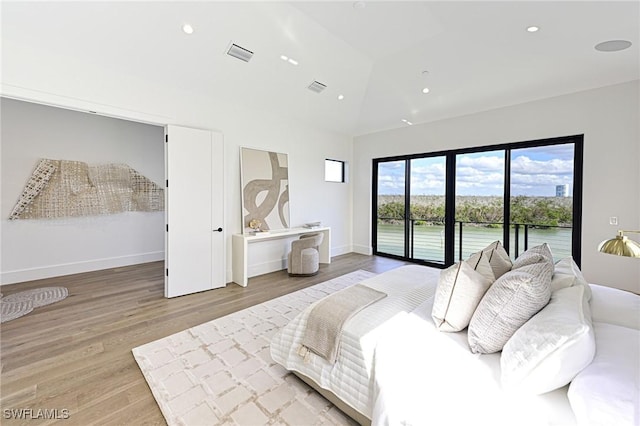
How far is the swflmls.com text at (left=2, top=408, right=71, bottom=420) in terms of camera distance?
173cm

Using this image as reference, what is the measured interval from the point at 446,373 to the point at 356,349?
0.51 meters

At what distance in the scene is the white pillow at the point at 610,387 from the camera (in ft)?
2.91

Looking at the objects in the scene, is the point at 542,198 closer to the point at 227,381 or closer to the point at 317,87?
the point at 317,87

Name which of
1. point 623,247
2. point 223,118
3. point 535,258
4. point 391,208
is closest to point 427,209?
point 391,208

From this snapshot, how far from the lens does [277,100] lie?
4648 millimetres

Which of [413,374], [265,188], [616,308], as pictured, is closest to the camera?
[413,374]

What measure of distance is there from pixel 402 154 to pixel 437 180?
0.95 m

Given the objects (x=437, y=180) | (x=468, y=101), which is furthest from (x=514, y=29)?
(x=437, y=180)

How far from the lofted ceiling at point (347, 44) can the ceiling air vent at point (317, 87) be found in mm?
104

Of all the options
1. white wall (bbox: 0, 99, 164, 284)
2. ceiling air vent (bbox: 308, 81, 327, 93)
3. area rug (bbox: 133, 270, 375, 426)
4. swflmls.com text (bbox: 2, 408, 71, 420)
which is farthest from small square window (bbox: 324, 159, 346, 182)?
swflmls.com text (bbox: 2, 408, 71, 420)

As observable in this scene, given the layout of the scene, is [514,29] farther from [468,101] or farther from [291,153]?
[291,153]

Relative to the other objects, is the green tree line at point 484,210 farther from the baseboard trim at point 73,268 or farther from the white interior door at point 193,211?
the baseboard trim at point 73,268

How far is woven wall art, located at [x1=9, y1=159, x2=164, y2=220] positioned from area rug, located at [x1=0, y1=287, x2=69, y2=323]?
1.35 m

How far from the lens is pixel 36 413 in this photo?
5.77 feet
